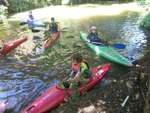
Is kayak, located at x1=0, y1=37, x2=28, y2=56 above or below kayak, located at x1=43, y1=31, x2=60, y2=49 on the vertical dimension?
below

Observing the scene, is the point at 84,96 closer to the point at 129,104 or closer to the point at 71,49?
the point at 129,104

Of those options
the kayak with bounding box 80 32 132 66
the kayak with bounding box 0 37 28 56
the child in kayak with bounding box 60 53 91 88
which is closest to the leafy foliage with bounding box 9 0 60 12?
the kayak with bounding box 0 37 28 56

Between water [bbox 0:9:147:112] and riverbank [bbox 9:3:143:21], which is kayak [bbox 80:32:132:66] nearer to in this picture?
water [bbox 0:9:147:112]

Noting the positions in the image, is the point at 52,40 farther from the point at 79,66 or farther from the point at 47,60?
the point at 79,66

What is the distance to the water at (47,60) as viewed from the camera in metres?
8.81

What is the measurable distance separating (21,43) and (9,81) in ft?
16.3

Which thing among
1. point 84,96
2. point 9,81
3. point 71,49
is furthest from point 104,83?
point 71,49

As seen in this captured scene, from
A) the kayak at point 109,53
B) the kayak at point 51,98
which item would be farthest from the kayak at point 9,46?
the kayak at point 51,98

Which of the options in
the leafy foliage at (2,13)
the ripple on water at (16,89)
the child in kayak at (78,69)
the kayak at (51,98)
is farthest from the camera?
the leafy foliage at (2,13)

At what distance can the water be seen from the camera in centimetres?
881

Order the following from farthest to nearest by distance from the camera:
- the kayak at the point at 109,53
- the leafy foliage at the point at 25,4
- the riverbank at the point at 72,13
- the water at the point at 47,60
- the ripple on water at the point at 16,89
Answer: the leafy foliage at the point at 25,4, the riverbank at the point at 72,13, the kayak at the point at 109,53, the water at the point at 47,60, the ripple on water at the point at 16,89

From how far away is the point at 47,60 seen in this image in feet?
37.9

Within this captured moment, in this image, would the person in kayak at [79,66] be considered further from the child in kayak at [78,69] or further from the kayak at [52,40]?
the kayak at [52,40]

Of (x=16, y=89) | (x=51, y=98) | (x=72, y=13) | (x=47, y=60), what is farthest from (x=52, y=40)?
(x=72, y=13)
